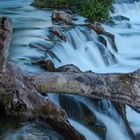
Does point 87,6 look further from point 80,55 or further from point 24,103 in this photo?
point 24,103

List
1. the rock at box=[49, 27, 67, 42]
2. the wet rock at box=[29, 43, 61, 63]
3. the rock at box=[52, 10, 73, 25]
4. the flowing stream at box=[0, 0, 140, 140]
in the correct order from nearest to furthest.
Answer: the flowing stream at box=[0, 0, 140, 140] → the wet rock at box=[29, 43, 61, 63] → the rock at box=[49, 27, 67, 42] → the rock at box=[52, 10, 73, 25]

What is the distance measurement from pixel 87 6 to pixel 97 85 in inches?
388

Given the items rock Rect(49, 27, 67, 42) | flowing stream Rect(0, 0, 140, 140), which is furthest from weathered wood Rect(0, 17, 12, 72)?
rock Rect(49, 27, 67, 42)

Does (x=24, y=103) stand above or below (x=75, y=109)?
above

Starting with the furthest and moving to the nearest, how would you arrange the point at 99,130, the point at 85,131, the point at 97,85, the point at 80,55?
the point at 80,55 < the point at 99,130 < the point at 85,131 < the point at 97,85

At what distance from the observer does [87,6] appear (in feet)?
47.7

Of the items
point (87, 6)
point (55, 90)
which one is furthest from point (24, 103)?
point (87, 6)

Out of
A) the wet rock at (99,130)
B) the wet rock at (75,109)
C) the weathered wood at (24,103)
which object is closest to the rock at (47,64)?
the wet rock at (75,109)

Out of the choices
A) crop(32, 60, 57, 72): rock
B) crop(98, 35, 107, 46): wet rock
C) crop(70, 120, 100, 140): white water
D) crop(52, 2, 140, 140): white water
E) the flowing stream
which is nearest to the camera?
the flowing stream

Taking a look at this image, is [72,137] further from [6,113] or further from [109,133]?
[109,133]

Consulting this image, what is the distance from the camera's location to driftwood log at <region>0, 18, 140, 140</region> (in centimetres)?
473

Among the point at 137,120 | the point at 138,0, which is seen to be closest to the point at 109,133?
the point at 137,120

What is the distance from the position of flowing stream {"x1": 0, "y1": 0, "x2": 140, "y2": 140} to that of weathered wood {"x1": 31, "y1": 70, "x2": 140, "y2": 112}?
486 mm

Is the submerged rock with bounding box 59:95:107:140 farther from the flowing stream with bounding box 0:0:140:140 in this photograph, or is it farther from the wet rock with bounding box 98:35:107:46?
the wet rock with bounding box 98:35:107:46
